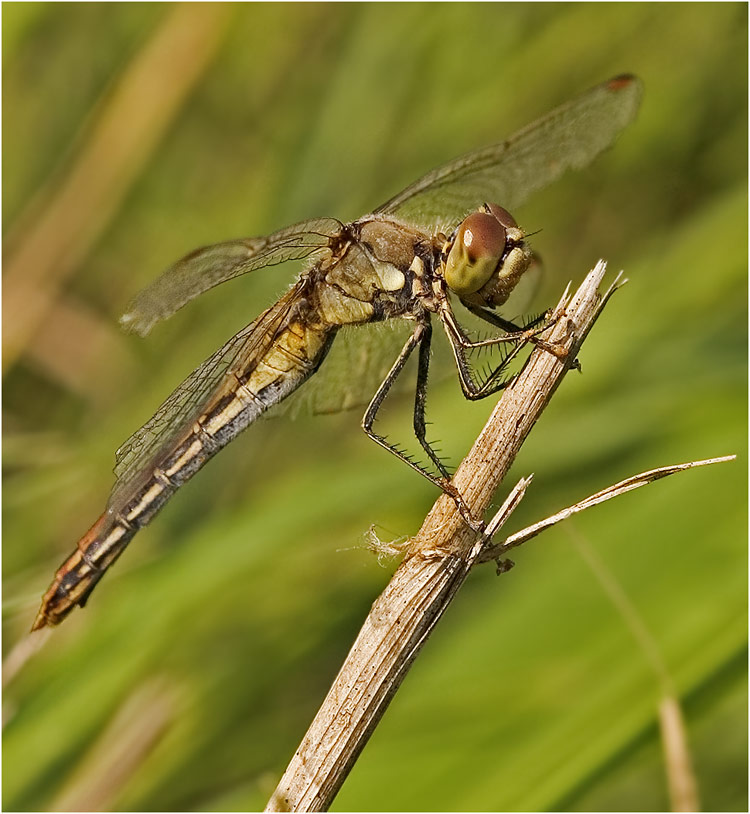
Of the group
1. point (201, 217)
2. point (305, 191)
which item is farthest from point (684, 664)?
point (201, 217)

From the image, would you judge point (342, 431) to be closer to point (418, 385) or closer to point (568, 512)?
point (418, 385)

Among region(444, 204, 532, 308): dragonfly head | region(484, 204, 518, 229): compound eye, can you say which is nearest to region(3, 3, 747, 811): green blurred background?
region(444, 204, 532, 308): dragonfly head

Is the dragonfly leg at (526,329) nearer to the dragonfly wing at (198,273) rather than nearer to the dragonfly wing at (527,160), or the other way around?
the dragonfly wing at (527,160)

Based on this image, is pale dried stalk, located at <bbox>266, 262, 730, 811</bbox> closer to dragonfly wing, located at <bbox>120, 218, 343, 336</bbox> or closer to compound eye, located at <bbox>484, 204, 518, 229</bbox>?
compound eye, located at <bbox>484, 204, 518, 229</bbox>

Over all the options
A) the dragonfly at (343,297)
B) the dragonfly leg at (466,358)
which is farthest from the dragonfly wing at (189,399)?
the dragonfly leg at (466,358)

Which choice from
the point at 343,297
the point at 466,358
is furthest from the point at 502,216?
the point at 343,297
